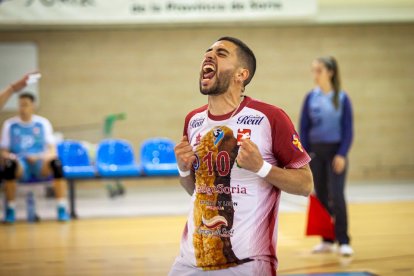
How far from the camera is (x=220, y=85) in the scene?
2.48m

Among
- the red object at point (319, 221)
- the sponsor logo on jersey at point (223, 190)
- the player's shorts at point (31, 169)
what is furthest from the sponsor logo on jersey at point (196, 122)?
the player's shorts at point (31, 169)

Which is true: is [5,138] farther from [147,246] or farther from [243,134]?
[243,134]

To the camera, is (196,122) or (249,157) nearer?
(249,157)

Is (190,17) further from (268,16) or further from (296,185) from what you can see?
(296,185)

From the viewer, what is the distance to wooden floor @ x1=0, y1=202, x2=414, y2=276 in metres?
5.05

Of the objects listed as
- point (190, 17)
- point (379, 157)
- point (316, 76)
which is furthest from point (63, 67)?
point (316, 76)

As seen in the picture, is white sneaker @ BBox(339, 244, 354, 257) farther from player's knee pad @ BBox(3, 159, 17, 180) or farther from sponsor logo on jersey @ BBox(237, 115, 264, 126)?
player's knee pad @ BBox(3, 159, 17, 180)

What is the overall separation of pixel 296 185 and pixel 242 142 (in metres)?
0.28

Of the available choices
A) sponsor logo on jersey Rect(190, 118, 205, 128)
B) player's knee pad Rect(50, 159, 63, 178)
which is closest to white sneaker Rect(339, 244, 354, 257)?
sponsor logo on jersey Rect(190, 118, 205, 128)

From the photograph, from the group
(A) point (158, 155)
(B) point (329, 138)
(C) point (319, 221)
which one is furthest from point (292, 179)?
(A) point (158, 155)

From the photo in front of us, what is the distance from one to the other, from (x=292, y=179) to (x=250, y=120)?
288 mm

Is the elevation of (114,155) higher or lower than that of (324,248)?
higher

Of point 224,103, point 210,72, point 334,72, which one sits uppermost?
point 334,72

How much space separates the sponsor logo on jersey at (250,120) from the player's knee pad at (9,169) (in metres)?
6.45
